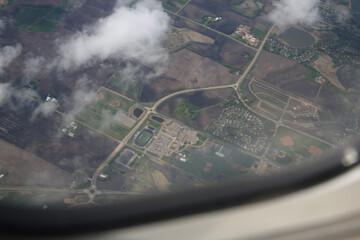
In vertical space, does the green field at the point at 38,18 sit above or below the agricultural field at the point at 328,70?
below

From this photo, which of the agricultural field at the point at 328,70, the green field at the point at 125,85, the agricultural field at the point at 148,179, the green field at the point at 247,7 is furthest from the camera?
the green field at the point at 247,7

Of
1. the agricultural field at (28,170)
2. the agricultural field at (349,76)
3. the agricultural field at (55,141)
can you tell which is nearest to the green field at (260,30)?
the agricultural field at (349,76)

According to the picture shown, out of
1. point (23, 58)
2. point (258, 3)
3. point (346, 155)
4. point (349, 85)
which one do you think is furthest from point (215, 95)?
point (346, 155)

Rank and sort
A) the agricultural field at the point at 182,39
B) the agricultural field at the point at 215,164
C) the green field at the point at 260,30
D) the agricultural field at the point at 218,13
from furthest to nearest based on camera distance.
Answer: the agricultural field at the point at 218,13, the green field at the point at 260,30, the agricultural field at the point at 182,39, the agricultural field at the point at 215,164

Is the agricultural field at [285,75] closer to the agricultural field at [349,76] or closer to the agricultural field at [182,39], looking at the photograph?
the agricultural field at [349,76]

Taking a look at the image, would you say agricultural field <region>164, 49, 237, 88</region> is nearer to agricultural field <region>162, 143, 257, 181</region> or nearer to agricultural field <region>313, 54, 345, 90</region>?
agricultural field <region>162, 143, 257, 181</region>

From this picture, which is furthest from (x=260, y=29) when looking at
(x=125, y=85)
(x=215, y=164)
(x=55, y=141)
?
(x=55, y=141)

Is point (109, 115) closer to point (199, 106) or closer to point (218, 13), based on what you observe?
point (199, 106)

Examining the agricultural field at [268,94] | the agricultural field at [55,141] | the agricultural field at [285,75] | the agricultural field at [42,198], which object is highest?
the agricultural field at [285,75]
